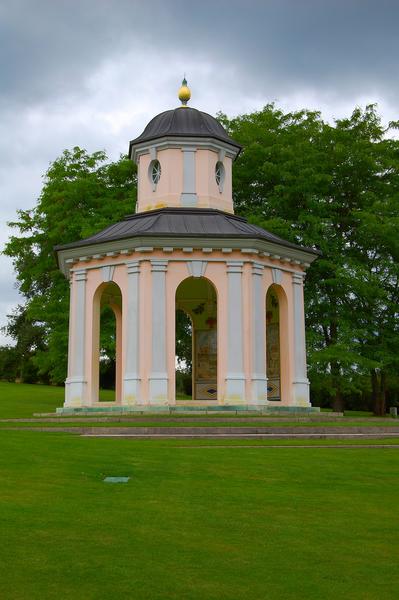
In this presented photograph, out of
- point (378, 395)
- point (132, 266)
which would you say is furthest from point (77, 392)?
point (378, 395)

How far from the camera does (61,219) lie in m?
39.0

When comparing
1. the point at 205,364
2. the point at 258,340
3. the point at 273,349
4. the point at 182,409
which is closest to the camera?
the point at 182,409

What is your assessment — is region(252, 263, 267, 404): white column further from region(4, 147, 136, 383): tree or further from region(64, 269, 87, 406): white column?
region(4, 147, 136, 383): tree

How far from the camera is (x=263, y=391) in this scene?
25.5 metres

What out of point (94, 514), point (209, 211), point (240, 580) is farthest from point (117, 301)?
point (240, 580)

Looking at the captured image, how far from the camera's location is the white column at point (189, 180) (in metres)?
29.5

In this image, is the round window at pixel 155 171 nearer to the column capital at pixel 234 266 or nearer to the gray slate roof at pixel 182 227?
the gray slate roof at pixel 182 227

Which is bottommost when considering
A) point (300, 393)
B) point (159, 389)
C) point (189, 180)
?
point (300, 393)

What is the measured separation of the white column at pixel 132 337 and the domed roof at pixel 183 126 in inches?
270

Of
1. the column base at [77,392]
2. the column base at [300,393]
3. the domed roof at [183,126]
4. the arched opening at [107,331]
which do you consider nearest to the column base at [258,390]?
the column base at [300,393]

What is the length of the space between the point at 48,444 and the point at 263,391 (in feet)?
41.5

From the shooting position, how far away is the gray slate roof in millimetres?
25723

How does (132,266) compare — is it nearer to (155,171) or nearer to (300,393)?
(155,171)

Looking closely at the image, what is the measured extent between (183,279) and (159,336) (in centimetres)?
224
